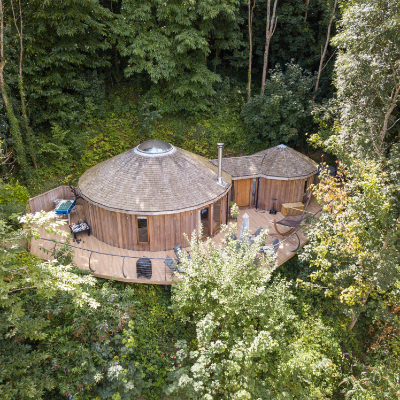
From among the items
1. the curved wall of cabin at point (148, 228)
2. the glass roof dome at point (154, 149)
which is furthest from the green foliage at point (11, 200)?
the glass roof dome at point (154, 149)

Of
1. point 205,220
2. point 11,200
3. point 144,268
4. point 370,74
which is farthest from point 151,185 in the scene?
point 370,74

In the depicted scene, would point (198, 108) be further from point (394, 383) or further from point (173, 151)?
point (394, 383)

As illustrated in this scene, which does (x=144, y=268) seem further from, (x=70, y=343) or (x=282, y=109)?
(x=282, y=109)

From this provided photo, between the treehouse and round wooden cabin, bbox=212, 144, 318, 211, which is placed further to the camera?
round wooden cabin, bbox=212, 144, 318, 211

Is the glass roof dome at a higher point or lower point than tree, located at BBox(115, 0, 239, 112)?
lower

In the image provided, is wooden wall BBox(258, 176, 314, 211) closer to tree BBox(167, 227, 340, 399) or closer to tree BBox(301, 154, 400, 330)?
tree BBox(301, 154, 400, 330)

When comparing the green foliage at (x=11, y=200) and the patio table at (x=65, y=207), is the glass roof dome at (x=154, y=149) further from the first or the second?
the green foliage at (x=11, y=200)

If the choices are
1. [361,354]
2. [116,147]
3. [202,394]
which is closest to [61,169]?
[116,147]

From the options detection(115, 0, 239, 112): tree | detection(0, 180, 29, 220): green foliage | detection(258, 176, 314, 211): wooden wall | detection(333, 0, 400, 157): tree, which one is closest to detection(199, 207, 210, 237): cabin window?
detection(258, 176, 314, 211): wooden wall

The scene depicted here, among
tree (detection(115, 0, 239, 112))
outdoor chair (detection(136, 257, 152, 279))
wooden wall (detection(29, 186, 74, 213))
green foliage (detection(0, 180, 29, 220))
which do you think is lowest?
outdoor chair (detection(136, 257, 152, 279))
